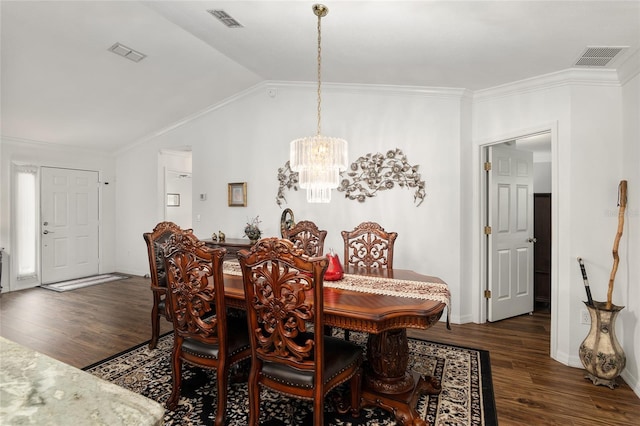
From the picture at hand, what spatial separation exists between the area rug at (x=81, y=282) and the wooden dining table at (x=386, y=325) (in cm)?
438

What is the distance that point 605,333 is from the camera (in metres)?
2.55

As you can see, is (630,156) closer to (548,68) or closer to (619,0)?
(548,68)

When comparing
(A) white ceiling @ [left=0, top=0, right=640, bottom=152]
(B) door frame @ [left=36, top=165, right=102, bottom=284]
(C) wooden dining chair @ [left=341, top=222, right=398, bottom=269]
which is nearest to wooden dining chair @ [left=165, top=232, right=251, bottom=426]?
(C) wooden dining chair @ [left=341, top=222, right=398, bottom=269]

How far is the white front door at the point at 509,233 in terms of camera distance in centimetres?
389

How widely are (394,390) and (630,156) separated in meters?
2.59

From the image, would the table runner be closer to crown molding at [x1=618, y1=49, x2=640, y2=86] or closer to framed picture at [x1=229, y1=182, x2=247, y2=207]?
crown molding at [x1=618, y1=49, x2=640, y2=86]

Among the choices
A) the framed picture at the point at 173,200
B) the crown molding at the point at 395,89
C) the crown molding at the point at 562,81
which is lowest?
the framed picture at the point at 173,200

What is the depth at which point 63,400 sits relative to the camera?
65 centimetres

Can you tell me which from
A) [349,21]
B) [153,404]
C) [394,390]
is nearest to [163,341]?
[394,390]

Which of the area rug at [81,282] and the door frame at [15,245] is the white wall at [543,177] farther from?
the door frame at [15,245]

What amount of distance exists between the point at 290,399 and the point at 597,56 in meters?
3.50

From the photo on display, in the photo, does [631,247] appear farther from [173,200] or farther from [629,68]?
[173,200]

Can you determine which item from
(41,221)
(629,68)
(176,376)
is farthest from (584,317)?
(41,221)

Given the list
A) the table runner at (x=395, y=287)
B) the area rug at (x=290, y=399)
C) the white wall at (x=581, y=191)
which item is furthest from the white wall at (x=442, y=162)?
the table runner at (x=395, y=287)
